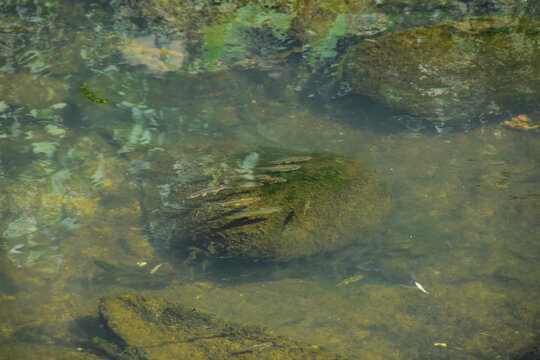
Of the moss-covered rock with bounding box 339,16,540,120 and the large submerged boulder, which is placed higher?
the moss-covered rock with bounding box 339,16,540,120

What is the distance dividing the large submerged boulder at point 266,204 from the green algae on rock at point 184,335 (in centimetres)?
82

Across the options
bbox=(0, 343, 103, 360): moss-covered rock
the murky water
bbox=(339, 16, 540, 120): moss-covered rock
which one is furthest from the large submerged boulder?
bbox=(339, 16, 540, 120): moss-covered rock

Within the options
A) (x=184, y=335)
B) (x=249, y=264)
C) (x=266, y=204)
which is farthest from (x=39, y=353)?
(x=266, y=204)

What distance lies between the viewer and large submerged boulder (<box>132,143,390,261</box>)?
13.9ft

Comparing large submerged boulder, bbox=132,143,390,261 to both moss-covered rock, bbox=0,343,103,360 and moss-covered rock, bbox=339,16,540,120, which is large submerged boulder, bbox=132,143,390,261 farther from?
moss-covered rock, bbox=339,16,540,120

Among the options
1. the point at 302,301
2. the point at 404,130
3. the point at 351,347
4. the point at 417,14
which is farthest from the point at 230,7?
the point at 351,347

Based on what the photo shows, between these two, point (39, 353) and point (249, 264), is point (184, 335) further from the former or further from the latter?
point (39, 353)

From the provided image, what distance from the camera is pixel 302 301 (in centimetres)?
423

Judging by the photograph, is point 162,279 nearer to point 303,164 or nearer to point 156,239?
point 156,239

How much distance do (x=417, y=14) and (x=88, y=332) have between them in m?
7.52

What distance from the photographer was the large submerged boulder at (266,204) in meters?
4.25

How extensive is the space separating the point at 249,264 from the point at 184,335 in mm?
1130

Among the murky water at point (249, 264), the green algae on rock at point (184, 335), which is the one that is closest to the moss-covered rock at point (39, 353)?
the murky water at point (249, 264)

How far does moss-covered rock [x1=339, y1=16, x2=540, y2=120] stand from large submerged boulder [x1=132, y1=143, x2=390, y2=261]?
1.67 meters
